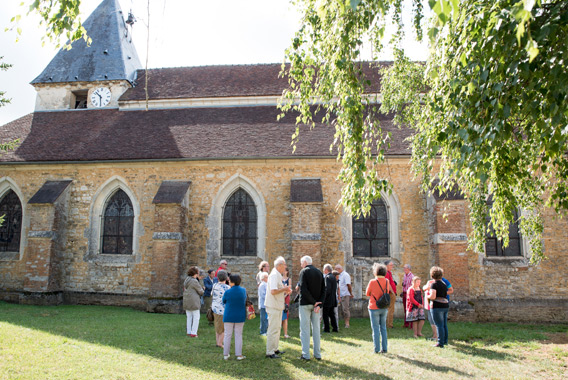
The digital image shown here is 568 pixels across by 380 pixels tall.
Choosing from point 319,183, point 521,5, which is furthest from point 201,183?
point 521,5

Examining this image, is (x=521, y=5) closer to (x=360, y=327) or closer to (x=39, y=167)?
(x=360, y=327)

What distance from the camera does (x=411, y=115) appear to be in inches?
400

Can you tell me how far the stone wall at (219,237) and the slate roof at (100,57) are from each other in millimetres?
5587

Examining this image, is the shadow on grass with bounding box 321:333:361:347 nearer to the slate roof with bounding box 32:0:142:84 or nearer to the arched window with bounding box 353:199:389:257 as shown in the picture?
the arched window with bounding box 353:199:389:257

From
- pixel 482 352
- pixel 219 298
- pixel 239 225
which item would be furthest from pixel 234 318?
pixel 239 225

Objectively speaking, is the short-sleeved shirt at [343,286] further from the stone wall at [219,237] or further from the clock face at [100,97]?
the clock face at [100,97]

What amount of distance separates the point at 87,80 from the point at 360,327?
1560 centimetres

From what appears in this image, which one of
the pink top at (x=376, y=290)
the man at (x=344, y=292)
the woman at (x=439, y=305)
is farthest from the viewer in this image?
the man at (x=344, y=292)

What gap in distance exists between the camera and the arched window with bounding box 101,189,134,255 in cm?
1390

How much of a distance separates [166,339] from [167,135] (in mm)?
8558

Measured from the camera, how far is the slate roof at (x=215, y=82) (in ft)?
55.0

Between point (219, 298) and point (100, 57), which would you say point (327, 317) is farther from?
point (100, 57)

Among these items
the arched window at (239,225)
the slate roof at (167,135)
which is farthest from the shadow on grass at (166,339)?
the slate roof at (167,135)

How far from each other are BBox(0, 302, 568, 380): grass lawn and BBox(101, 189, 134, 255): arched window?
12.5 feet
